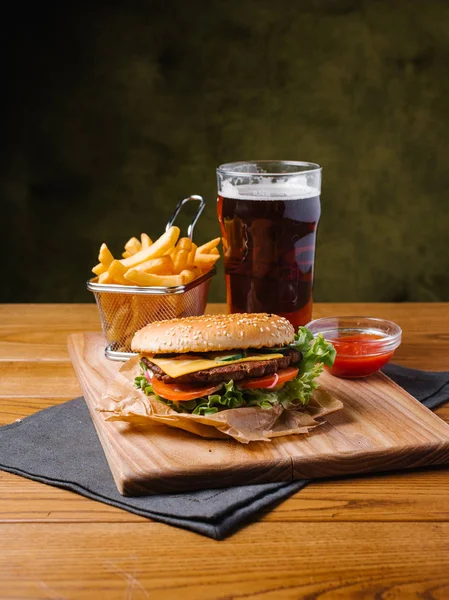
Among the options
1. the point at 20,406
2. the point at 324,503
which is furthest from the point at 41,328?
the point at 324,503

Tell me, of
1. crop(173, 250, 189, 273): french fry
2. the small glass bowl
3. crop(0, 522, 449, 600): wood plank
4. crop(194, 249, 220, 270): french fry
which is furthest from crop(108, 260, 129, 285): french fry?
crop(0, 522, 449, 600): wood plank

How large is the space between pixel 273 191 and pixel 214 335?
72 cm

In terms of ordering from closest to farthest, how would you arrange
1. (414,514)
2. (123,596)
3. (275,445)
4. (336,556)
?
(123,596) < (336,556) < (414,514) < (275,445)

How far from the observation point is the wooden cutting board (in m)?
1.48

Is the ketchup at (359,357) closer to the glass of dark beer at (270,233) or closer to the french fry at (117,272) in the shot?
the glass of dark beer at (270,233)

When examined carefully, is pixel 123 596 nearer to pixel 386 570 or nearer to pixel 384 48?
pixel 386 570

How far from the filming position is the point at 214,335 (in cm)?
176

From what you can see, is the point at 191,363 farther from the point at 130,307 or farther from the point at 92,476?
the point at 130,307

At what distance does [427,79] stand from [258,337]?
3274 mm

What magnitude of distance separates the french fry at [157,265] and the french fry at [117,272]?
0.05m

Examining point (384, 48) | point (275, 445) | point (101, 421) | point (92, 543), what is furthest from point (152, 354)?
point (384, 48)

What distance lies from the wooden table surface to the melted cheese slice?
13.9 inches

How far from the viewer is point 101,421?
5.65 ft

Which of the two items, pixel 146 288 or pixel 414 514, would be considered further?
pixel 146 288
